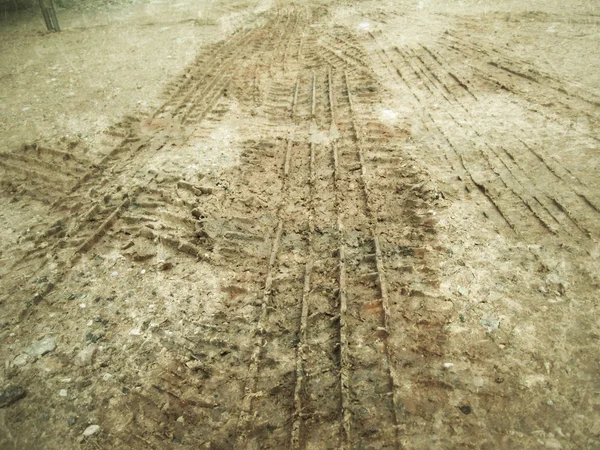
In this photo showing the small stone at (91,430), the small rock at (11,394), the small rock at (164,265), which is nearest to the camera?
the small stone at (91,430)

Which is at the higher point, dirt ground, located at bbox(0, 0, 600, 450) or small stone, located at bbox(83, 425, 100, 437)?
dirt ground, located at bbox(0, 0, 600, 450)

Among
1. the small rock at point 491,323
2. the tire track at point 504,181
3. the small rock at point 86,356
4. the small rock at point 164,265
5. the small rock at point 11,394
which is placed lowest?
the small rock at point 11,394

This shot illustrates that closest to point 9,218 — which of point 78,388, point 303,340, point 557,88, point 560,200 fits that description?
point 78,388

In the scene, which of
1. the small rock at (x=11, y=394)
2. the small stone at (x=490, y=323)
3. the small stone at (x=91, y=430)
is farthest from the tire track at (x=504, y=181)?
the small rock at (x=11, y=394)

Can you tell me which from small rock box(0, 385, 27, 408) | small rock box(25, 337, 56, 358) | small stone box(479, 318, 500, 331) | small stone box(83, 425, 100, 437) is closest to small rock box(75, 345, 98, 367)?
small rock box(25, 337, 56, 358)

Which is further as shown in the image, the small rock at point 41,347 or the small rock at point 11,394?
the small rock at point 41,347

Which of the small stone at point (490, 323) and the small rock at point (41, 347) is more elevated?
the small stone at point (490, 323)

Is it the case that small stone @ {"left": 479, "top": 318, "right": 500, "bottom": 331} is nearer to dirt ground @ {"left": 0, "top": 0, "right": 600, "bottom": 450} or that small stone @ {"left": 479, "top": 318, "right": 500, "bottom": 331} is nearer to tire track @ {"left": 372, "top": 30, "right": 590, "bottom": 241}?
dirt ground @ {"left": 0, "top": 0, "right": 600, "bottom": 450}

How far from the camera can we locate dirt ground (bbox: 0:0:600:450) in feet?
9.11

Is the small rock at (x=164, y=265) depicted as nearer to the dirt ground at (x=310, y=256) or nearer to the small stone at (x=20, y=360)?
the dirt ground at (x=310, y=256)

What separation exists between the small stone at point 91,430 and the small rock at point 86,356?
21.8 inches

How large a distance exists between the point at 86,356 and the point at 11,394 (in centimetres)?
54

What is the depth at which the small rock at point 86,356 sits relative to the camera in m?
3.12

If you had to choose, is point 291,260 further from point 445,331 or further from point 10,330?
point 10,330
